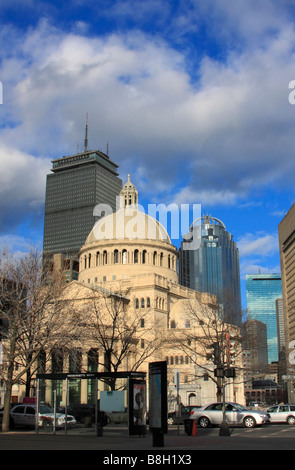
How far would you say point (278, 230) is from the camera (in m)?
141

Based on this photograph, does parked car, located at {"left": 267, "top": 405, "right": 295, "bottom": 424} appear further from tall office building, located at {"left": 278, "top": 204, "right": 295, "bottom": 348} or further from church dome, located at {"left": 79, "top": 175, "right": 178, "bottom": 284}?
tall office building, located at {"left": 278, "top": 204, "right": 295, "bottom": 348}

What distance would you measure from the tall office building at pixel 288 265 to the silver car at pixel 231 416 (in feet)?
296

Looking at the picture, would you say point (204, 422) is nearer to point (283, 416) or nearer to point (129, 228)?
point (283, 416)

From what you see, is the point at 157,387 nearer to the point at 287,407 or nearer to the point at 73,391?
the point at 73,391

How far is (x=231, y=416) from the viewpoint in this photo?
121ft

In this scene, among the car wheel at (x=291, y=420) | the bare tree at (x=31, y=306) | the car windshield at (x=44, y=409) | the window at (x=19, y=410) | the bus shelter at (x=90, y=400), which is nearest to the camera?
the bus shelter at (x=90, y=400)

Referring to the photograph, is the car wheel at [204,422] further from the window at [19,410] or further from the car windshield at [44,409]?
the window at [19,410]

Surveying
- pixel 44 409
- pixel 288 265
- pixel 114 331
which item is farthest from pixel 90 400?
pixel 288 265

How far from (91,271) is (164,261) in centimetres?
1416

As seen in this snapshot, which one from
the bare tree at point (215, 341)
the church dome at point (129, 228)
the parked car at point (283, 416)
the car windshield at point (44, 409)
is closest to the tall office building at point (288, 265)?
the church dome at point (129, 228)

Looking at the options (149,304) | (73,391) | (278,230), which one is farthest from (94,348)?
(278,230)

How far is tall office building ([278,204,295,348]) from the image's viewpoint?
126 meters

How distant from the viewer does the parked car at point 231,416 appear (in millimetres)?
36531
